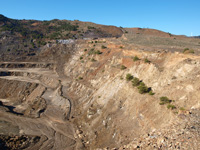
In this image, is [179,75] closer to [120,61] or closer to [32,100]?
[120,61]

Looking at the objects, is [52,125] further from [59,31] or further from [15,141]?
[59,31]

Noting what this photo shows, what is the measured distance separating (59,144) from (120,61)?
1880 cm

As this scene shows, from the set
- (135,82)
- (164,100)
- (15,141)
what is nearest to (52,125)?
(15,141)

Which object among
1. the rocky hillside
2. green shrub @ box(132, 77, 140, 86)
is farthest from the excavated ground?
green shrub @ box(132, 77, 140, 86)

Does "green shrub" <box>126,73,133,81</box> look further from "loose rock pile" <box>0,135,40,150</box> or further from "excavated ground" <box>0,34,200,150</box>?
"loose rock pile" <box>0,135,40,150</box>

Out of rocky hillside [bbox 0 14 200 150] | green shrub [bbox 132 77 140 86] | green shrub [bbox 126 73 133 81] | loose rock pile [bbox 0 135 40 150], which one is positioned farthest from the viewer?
green shrub [bbox 126 73 133 81]

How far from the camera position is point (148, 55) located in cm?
2781

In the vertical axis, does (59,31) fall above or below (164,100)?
above

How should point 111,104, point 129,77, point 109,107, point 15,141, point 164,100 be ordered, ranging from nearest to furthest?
1. point 164,100
2. point 15,141
3. point 109,107
4. point 111,104
5. point 129,77

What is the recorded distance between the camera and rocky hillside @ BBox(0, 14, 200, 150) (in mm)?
14766

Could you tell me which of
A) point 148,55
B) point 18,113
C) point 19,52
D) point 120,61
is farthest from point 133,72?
point 19,52

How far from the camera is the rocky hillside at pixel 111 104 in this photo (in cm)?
1477

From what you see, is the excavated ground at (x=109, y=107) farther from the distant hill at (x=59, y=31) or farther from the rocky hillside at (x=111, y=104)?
the distant hill at (x=59, y=31)

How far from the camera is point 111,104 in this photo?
77.7ft
